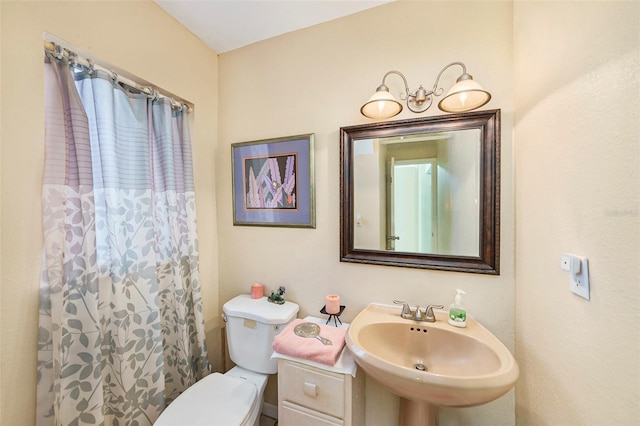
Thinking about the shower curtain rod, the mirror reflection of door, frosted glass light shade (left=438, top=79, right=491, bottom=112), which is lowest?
the mirror reflection of door

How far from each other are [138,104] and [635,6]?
184 cm

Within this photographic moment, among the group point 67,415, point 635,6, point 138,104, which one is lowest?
point 67,415

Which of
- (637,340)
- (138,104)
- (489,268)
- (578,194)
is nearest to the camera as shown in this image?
(637,340)

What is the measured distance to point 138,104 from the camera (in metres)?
1.27

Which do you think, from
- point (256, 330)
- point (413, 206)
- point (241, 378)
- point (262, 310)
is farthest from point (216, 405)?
point (413, 206)

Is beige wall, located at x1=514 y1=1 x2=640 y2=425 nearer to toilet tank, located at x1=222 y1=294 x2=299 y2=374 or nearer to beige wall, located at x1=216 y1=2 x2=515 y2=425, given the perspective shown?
beige wall, located at x1=216 y1=2 x2=515 y2=425

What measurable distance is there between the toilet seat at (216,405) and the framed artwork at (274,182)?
2.94 feet

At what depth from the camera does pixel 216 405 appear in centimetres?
111

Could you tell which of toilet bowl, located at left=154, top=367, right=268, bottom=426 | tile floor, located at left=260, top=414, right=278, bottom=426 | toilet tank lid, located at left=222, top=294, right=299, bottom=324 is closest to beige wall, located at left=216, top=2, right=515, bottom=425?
toilet tank lid, located at left=222, top=294, right=299, bottom=324

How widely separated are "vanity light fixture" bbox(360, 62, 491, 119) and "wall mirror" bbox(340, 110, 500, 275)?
0.07 meters

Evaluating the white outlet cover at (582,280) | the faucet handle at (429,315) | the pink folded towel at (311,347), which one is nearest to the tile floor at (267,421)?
the pink folded towel at (311,347)

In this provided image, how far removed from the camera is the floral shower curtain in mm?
945

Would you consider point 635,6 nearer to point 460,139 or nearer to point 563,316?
point 460,139

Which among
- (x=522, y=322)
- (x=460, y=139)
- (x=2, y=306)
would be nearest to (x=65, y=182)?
(x=2, y=306)
